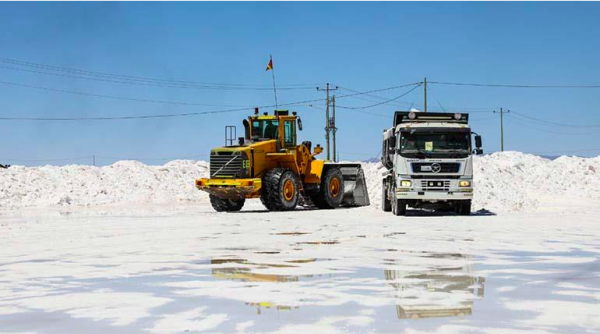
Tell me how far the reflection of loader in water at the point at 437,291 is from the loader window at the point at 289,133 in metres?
17.4

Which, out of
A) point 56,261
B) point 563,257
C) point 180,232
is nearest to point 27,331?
point 56,261

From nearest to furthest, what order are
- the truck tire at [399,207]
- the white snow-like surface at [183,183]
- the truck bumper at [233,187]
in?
the truck tire at [399,207]
the truck bumper at [233,187]
the white snow-like surface at [183,183]

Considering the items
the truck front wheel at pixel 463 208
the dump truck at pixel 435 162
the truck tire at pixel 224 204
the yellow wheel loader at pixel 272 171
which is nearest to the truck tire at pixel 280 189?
the yellow wheel loader at pixel 272 171

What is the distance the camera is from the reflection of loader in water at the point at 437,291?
7.31 m

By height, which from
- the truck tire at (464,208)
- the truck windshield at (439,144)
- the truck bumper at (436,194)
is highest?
the truck windshield at (439,144)

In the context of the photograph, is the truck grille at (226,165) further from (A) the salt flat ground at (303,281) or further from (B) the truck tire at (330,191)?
(A) the salt flat ground at (303,281)

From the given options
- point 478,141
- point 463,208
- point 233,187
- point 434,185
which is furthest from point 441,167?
Result: point 233,187

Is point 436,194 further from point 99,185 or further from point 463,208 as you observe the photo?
point 99,185

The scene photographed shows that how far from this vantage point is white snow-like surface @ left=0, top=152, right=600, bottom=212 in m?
36.5

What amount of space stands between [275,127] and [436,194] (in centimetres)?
728

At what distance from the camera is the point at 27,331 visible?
6547 millimetres

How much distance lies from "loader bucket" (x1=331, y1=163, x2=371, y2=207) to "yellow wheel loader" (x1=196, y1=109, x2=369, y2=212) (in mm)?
1042

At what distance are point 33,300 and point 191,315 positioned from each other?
6.75 ft

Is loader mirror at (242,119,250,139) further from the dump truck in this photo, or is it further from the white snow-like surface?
the dump truck
